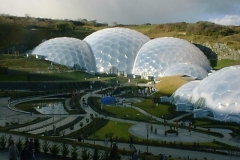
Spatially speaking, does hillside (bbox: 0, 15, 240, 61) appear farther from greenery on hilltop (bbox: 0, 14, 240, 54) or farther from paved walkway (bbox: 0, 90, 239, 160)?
paved walkway (bbox: 0, 90, 239, 160)

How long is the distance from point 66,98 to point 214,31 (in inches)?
2973

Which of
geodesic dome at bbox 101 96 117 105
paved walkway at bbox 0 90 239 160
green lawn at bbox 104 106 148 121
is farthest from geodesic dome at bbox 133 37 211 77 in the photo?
paved walkway at bbox 0 90 239 160

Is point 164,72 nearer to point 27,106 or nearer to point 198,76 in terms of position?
point 198,76

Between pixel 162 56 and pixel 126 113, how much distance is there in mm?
31395

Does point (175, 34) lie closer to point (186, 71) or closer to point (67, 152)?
point (186, 71)

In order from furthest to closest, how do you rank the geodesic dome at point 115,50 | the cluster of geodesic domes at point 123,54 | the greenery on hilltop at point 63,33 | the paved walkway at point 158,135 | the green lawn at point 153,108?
1. the greenery on hilltop at point 63,33
2. the geodesic dome at point 115,50
3. the cluster of geodesic domes at point 123,54
4. the green lawn at point 153,108
5. the paved walkway at point 158,135

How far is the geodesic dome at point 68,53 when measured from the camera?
217 feet

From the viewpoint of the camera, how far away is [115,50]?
67125 millimetres

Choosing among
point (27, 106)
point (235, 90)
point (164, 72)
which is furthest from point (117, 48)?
point (235, 90)

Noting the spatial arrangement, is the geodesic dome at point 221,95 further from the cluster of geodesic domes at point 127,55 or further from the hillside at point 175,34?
the hillside at point 175,34

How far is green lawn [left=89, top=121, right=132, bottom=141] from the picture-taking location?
24797mm

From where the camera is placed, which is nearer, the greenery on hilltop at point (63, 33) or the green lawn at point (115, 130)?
the green lawn at point (115, 130)

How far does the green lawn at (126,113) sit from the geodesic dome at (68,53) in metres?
29.8

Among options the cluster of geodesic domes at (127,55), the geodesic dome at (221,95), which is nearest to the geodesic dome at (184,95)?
the geodesic dome at (221,95)
